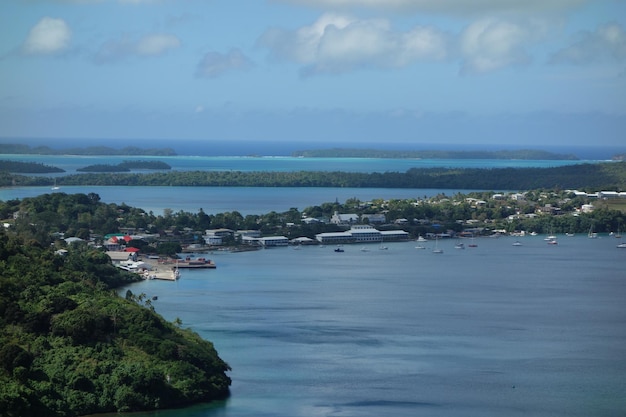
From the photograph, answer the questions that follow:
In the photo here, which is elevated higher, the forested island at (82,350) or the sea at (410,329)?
the forested island at (82,350)

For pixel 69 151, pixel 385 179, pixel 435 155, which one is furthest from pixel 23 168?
pixel 435 155

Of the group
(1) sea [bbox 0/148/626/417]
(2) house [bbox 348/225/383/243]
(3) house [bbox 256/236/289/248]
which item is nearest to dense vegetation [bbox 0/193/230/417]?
(1) sea [bbox 0/148/626/417]

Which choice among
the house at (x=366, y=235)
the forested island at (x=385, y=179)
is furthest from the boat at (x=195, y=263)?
the forested island at (x=385, y=179)

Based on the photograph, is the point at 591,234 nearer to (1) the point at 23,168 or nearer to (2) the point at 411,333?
(2) the point at 411,333

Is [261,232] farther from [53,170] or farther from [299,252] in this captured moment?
[53,170]

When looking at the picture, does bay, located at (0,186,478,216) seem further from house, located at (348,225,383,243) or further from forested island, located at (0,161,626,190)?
house, located at (348,225,383,243)

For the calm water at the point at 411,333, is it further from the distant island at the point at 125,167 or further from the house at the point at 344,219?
the distant island at the point at 125,167
